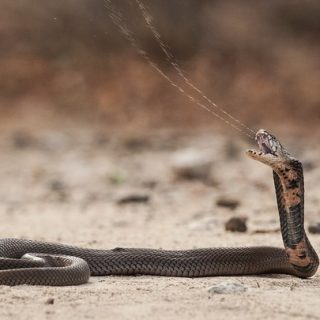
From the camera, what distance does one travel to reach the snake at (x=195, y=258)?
25.6 ft

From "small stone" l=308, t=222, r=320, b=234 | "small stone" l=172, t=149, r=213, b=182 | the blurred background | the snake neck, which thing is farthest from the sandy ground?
the blurred background

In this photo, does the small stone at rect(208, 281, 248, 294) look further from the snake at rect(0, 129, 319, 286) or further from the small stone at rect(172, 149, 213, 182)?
the small stone at rect(172, 149, 213, 182)

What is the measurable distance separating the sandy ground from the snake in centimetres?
17

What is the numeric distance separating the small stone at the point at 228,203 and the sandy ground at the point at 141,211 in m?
Answer: 0.17

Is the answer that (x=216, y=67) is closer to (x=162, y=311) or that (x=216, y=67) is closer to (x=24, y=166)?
(x=24, y=166)

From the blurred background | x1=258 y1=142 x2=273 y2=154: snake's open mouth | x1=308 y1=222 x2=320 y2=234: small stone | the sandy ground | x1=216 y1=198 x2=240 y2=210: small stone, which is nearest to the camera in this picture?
the sandy ground

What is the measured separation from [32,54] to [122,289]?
2105 cm

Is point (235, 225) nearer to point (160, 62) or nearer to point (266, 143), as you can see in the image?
point (266, 143)

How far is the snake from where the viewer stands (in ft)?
25.6

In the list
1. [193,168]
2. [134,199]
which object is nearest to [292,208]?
[134,199]

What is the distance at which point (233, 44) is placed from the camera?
92.7 ft

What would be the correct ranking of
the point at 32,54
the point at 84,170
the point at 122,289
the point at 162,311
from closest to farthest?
the point at 162,311 → the point at 122,289 → the point at 84,170 → the point at 32,54

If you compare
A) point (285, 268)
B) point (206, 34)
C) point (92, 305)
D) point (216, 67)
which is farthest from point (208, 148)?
point (92, 305)

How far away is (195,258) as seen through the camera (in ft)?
29.1
